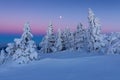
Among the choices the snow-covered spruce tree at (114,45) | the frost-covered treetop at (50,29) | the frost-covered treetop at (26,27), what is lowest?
the snow-covered spruce tree at (114,45)

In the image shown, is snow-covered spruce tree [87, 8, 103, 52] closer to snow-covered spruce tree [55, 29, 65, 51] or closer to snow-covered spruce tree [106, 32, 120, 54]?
snow-covered spruce tree [106, 32, 120, 54]

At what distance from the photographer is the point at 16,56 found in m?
30.9

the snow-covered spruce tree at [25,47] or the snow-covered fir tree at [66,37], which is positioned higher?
the snow-covered fir tree at [66,37]

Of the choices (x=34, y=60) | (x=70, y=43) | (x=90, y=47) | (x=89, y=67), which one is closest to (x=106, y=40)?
(x=90, y=47)

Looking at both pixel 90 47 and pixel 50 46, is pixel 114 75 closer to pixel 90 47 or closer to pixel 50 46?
pixel 90 47

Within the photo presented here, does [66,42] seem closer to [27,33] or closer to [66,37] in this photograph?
[66,37]

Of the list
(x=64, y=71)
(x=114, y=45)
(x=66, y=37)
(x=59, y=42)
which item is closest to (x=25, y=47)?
(x=64, y=71)

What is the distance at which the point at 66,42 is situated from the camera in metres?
80.1

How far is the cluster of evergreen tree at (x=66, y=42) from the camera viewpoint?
31275mm

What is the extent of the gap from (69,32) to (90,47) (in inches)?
867

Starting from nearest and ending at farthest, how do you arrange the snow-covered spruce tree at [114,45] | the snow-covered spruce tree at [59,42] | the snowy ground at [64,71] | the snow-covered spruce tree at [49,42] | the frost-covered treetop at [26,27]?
1. the snowy ground at [64,71]
2. the frost-covered treetop at [26,27]
3. the snow-covered spruce tree at [114,45]
4. the snow-covered spruce tree at [49,42]
5. the snow-covered spruce tree at [59,42]

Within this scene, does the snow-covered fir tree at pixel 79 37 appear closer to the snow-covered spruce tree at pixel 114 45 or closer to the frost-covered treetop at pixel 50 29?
the frost-covered treetop at pixel 50 29

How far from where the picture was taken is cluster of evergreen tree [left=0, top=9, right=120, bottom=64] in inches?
1231

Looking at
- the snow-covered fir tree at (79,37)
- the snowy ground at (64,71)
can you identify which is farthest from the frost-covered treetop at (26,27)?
the snow-covered fir tree at (79,37)
